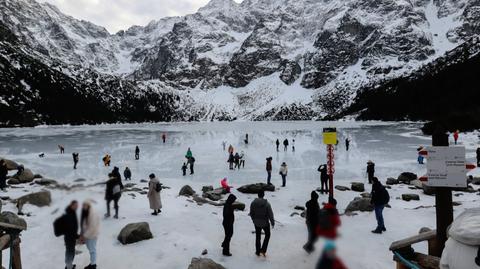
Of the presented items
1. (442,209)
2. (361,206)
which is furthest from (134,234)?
(361,206)

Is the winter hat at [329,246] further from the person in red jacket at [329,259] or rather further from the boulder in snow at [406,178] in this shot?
the boulder in snow at [406,178]

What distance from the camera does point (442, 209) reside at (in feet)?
18.4

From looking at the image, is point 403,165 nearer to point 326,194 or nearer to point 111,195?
point 326,194

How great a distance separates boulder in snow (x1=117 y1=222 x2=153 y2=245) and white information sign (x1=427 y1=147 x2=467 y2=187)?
26.2 feet

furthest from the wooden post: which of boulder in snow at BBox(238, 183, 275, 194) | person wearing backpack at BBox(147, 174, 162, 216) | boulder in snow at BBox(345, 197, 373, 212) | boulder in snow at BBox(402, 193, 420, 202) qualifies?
boulder in snow at BBox(238, 183, 275, 194)

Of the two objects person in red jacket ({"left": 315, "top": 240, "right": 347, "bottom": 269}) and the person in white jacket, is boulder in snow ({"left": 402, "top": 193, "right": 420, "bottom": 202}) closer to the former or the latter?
the person in white jacket

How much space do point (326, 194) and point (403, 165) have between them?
1342 centimetres

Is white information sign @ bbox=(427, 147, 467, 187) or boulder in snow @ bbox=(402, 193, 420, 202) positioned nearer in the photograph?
white information sign @ bbox=(427, 147, 467, 187)

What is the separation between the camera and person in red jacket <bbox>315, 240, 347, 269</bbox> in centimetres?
115

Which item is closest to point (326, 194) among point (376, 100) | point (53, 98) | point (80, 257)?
point (80, 257)

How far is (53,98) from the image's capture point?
154m

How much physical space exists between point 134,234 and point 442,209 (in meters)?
8.02

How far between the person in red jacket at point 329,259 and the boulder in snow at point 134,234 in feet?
32.5

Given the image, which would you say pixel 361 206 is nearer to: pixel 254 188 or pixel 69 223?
pixel 254 188
